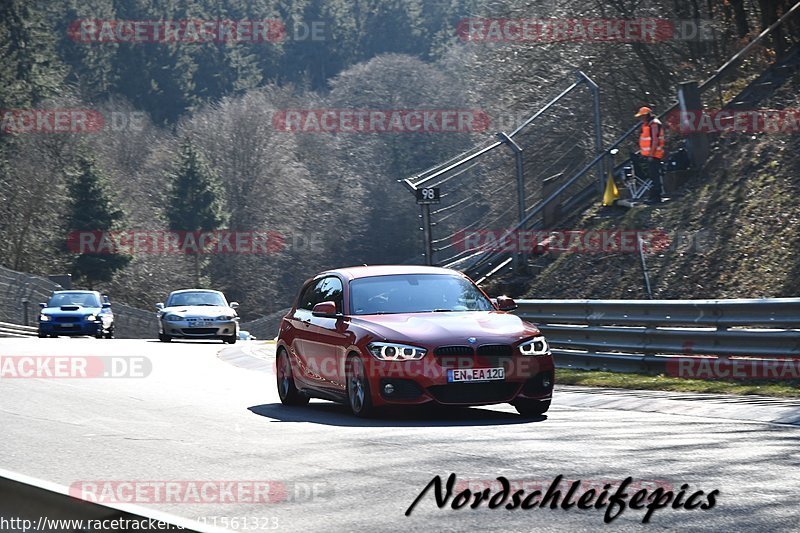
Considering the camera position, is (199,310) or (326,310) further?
(199,310)

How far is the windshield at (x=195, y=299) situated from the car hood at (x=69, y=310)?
302 centimetres

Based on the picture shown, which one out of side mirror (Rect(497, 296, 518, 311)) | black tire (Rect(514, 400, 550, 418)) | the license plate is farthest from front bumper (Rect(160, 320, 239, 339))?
the license plate

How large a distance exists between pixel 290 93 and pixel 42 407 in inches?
3372

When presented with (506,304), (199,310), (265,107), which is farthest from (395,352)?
(265,107)

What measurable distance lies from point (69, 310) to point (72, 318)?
0.43 metres

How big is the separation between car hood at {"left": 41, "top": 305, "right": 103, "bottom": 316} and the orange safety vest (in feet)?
56.4

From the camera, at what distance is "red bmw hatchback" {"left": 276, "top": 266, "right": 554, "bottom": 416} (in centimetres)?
1278

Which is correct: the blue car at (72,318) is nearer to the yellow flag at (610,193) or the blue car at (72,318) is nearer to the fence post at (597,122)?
the fence post at (597,122)

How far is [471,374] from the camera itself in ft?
41.9

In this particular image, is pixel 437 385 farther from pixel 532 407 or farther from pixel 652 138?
pixel 652 138

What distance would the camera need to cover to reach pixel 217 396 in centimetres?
1712

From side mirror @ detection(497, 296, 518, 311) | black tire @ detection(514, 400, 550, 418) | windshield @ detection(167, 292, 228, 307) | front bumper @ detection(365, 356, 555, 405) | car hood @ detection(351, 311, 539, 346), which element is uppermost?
side mirror @ detection(497, 296, 518, 311)

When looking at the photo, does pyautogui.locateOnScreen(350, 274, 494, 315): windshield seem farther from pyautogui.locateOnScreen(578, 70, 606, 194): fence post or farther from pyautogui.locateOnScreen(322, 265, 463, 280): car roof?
pyautogui.locateOnScreen(578, 70, 606, 194): fence post

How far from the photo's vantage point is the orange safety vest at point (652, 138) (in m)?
25.6
